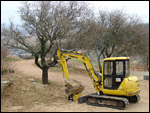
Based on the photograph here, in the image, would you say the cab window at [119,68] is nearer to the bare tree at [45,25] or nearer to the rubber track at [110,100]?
the rubber track at [110,100]

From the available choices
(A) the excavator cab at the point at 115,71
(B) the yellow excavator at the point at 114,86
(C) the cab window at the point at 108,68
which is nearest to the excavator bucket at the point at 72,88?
(B) the yellow excavator at the point at 114,86

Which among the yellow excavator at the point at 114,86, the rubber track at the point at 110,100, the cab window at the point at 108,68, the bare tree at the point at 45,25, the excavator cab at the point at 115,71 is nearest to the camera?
the rubber track at the point at 110,100

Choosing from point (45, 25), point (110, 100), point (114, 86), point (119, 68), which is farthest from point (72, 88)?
point (45, 25)

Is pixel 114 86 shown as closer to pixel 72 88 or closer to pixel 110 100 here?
pixel 110 100

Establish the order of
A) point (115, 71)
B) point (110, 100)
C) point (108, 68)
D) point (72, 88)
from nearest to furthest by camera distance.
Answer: point (110, 100), point (115, 71), point (108, 68), point (72, 88)

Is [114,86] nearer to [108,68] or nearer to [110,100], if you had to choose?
[110,100]

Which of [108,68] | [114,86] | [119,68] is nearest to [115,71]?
[119,68]

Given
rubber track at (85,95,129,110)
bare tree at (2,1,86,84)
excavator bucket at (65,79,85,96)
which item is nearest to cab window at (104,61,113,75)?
rubber track at (85,95,129,110)

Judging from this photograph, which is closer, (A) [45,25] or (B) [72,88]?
(B) [72,88]

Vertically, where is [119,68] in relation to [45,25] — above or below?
below

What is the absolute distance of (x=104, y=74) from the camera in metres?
10.2

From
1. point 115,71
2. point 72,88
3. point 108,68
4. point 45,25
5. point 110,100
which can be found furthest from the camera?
point 45,25

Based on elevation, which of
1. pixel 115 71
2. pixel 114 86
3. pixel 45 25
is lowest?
pixel 114 86

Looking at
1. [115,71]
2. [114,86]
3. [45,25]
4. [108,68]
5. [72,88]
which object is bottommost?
[72,88]
